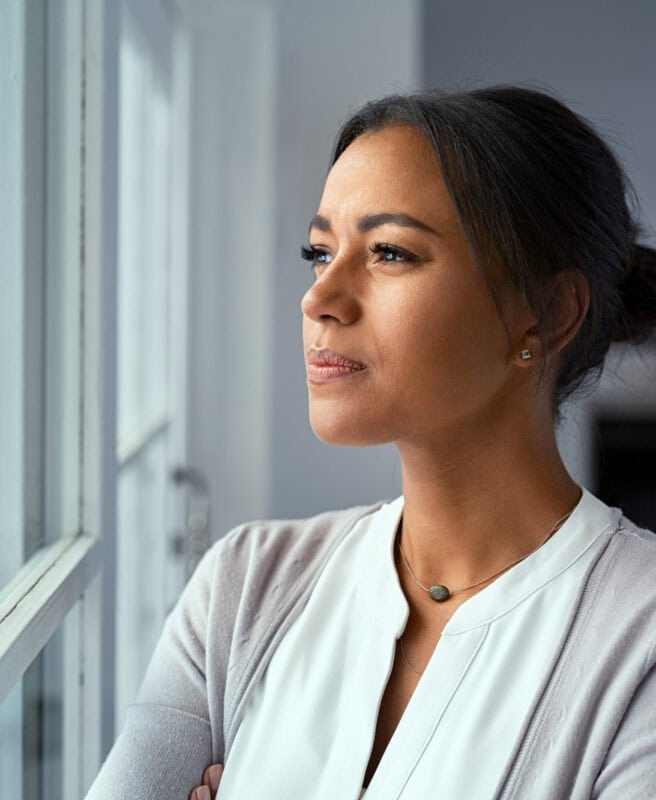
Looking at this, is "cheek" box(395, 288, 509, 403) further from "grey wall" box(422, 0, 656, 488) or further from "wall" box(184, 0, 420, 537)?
"grey wall" box(422, 0, 656, 488)

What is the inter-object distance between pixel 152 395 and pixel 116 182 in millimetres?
1141

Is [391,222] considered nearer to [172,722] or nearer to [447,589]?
[447,589]

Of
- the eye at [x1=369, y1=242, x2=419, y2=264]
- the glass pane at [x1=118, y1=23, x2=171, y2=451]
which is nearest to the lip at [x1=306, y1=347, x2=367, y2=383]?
the eye at [x1=369, y1=242, x2=419, y2=264]

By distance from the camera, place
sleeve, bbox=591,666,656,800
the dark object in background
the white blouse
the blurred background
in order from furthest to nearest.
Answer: the dark object in background
the blurred background
the white blouse
sleeve, bbox=591,666,656,800

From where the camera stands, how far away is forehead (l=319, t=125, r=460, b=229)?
45.4 inches

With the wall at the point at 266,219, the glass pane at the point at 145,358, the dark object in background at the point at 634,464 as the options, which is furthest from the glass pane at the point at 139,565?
the dark object in background at the point at 634,464

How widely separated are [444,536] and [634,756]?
1.15 ft

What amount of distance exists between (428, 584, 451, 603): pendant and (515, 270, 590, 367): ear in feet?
0.90

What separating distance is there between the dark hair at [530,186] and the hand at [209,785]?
61cm

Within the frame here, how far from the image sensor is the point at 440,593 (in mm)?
1223

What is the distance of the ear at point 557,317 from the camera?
3.94 feet

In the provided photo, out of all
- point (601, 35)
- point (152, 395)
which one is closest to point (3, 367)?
point (152, 395)

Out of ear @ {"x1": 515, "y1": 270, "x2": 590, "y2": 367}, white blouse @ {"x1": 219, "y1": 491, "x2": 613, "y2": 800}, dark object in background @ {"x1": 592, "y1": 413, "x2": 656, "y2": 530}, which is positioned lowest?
dark object in background @ {"x1": 592, "y1": 413, "x2": 656, "y2": 530}

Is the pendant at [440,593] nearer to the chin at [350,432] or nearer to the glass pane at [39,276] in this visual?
the chin at [350,432]
